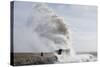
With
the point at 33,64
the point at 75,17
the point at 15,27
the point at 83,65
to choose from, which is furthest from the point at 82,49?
the point at 15,27

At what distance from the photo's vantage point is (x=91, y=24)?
282 centimetres

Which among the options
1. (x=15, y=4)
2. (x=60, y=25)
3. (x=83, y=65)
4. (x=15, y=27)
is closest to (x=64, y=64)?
(x=83, y=65)
